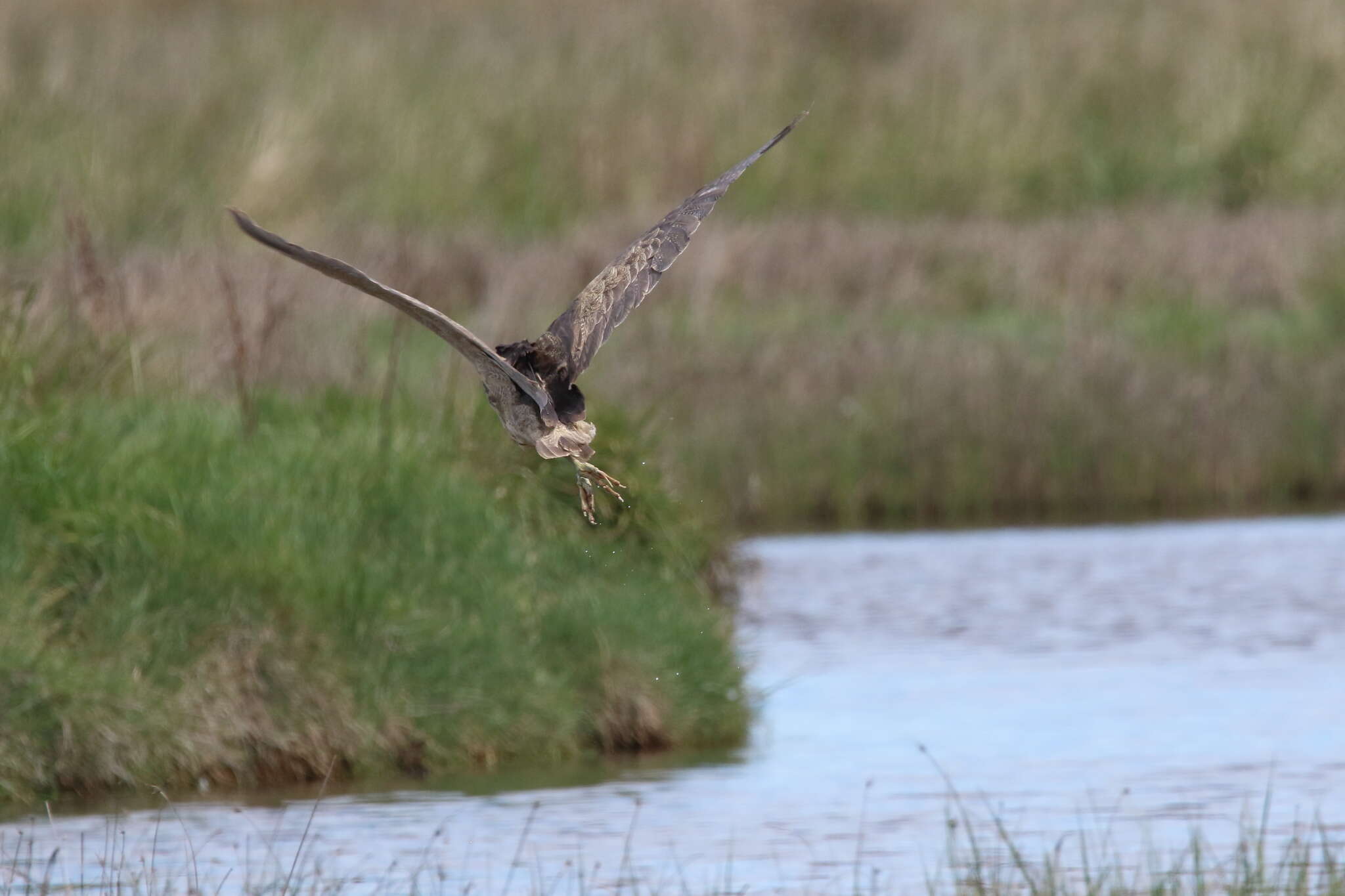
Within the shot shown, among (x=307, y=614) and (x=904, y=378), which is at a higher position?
(x=904, y=378)

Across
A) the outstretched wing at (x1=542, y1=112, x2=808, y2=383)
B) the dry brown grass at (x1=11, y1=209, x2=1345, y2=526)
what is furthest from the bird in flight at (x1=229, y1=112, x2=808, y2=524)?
the dry brown grass at (x1=11, y1=209, x2=1345, y2=526)

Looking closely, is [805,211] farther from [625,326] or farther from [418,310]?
[418,310]

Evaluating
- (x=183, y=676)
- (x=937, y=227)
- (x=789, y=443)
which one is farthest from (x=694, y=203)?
(x=937, y=227)

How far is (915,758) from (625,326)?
912cm

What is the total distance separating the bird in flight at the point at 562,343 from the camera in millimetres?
5578

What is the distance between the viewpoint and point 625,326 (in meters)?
18.7

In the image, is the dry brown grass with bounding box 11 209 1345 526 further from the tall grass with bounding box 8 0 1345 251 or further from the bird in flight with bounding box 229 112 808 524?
the bird in flight with bounding box 229 112 808 524

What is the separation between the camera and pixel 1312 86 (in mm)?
27906

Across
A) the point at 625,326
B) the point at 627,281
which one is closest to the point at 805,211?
the point at 625,326

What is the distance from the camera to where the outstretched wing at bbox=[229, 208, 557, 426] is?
5.20 metres

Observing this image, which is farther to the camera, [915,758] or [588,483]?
[915,758]

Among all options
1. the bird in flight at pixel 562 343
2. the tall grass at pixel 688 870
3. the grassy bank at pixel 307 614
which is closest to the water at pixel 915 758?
the tall grass at pixel 688 870

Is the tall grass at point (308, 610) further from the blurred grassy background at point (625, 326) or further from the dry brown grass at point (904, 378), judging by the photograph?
the dry brown grass at point (904, 378)

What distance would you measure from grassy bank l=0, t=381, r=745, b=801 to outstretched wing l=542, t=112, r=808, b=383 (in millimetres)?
2862
